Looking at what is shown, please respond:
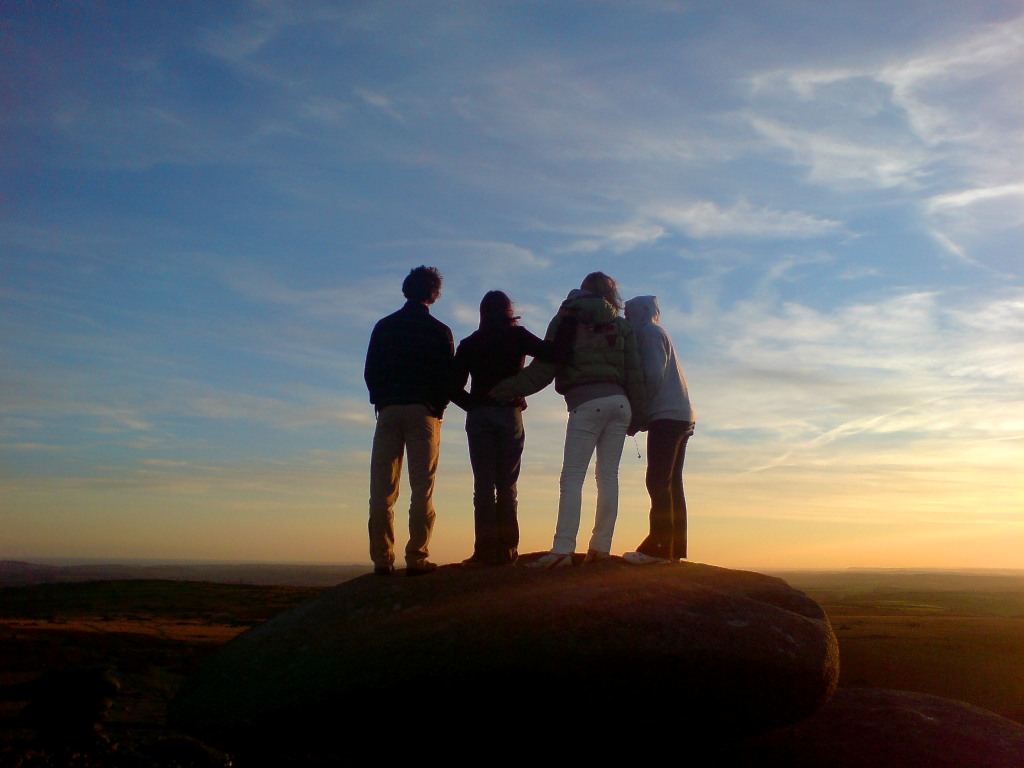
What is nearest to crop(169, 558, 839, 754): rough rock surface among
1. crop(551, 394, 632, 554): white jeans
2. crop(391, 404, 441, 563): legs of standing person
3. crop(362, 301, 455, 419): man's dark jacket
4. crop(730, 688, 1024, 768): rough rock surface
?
crop(551, 394, 632, 554): white jeans

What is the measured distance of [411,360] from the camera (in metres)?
8.16

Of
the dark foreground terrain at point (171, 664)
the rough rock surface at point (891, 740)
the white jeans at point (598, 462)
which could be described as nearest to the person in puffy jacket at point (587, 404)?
the white jeans at point (598, 462)

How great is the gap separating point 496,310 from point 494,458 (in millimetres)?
1544

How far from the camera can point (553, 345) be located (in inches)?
319

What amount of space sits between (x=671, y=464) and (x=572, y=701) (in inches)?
109

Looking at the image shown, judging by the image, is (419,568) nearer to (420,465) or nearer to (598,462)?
(420,465)

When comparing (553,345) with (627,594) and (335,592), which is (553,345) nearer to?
(627,594)

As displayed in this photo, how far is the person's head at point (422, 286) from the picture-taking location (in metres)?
8.50

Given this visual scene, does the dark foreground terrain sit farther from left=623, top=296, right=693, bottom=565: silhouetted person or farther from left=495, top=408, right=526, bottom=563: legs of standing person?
left=623, top=296, right=693, bottom=565: silhouetted person

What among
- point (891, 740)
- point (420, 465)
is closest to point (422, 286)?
point (420, 465)

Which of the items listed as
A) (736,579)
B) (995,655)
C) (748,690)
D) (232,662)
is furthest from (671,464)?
(995,655)

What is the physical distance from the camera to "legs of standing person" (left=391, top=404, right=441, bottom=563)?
8.08 meters

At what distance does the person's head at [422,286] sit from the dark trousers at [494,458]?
4.32 feet

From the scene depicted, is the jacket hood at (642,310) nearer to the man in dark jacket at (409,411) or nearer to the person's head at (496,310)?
the person's head at (496,310)
